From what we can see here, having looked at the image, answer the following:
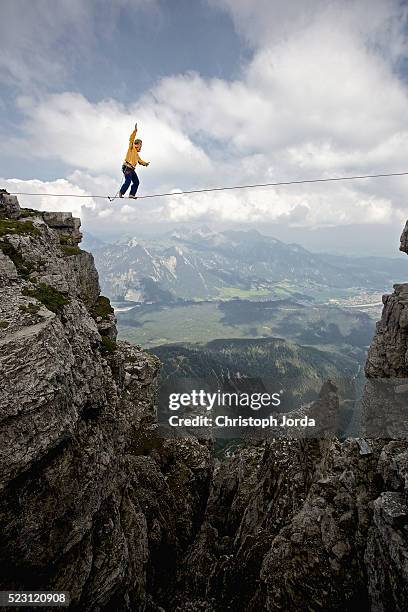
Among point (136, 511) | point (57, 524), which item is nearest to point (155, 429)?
point (136, 511)

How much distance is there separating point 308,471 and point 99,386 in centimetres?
2368

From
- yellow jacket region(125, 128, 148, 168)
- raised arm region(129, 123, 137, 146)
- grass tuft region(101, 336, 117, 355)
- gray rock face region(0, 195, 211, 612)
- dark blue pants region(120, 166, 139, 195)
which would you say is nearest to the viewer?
gray rock face region(0, 195, 211, 612)

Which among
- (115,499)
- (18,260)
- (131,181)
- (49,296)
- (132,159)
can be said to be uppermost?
(132,159)

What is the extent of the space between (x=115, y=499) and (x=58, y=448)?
8.64 meters

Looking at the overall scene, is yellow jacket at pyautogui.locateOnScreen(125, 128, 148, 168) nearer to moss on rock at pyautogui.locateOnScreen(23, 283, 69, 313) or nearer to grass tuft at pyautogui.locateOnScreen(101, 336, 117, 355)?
moss on rock at pyautogui.locateOnScreen(23, 283, 69, 313)

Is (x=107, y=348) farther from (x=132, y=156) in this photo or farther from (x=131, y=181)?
(x=132, y=156)

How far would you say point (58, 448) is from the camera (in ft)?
48.2

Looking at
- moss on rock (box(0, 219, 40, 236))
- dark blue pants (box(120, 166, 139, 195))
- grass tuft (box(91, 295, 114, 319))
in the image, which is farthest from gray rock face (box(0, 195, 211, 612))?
grass tuft (box(91, 295, 114, 319))

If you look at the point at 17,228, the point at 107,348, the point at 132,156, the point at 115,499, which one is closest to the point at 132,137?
the point at 132,156

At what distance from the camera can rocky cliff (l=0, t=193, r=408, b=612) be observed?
1336 centimetres

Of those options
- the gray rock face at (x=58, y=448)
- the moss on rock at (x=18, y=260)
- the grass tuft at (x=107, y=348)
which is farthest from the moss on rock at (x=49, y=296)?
the grass tuft at (x=107, y=348)

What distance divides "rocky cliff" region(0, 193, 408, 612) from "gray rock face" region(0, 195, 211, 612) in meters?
0.06

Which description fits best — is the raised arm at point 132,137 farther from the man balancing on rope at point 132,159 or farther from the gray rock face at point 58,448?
the gray rock face at point 58,448

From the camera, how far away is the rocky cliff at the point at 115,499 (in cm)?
1336
